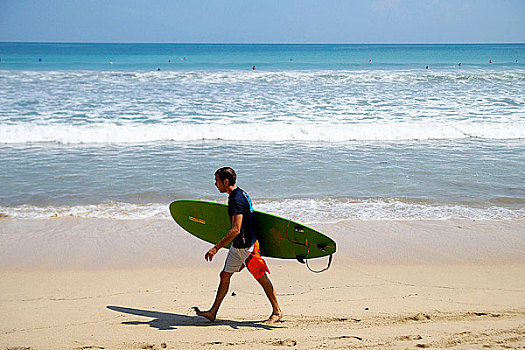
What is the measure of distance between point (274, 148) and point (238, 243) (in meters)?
7.84

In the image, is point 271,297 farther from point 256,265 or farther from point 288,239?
point 288,239

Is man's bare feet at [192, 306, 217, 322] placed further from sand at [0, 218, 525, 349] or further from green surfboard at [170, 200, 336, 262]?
green surfboard at [170, 200, 336, 262]

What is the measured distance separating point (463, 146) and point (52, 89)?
16.7 m

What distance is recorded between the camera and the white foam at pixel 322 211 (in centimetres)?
670

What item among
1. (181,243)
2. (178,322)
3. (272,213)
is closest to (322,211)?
(272,213)

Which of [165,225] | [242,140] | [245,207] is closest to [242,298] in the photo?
[245,207]

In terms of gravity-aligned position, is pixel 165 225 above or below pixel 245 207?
below

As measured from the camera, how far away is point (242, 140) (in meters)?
12.6

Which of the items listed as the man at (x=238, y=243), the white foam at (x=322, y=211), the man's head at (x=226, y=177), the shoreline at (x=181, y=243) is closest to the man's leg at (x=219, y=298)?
the man at (x=238, y=243)

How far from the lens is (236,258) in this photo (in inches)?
149

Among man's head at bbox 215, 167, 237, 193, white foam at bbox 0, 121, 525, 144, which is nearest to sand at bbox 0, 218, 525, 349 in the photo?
man's head at bbox 215, 167, 237, 193

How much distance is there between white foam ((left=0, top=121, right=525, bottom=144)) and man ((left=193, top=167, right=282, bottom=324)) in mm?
8969

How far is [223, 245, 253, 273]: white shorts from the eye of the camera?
3.78m

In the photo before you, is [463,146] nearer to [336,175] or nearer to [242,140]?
[336,175]
